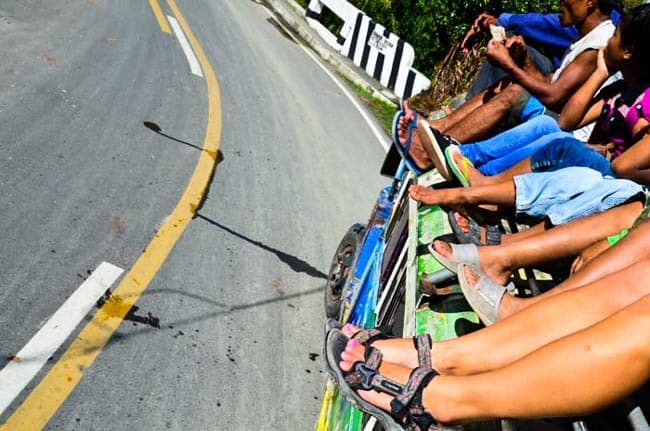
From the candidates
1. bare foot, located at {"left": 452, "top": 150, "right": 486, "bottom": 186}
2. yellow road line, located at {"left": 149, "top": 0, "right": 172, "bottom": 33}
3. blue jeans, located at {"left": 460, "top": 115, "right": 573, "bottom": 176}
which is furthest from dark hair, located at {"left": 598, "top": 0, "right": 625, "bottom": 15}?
yellow road line, located at {"left": 149, "top": 0, "right": 172, "bottom": 33}

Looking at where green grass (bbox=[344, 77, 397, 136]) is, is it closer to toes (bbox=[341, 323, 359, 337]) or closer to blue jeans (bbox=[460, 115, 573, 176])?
blue jeans (bbox=[460, 115, 573, 176])

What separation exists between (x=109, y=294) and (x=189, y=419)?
121 cm

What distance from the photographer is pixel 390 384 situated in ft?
8.67

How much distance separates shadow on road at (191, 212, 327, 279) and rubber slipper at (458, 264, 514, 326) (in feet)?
10.0

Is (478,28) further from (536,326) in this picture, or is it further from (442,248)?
(536,326)

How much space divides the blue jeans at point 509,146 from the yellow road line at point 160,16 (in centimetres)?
789

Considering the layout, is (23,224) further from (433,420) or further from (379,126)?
(379,126)

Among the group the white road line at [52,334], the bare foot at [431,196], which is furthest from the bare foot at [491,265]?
the white road line at [52,334]

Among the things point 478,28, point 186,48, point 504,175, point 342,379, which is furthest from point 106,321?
point 186,48

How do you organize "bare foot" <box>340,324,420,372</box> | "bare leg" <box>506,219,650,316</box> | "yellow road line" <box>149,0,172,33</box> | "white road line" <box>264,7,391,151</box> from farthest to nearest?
"yellow road line" <box>149,0,172,33</box> < "white road line" <box>264,7,391,151</box> < "bare leg" <box>506,219,650,316</box> < "bare foot" <box>340,324,420,372</box>

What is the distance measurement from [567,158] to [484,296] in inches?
56.3

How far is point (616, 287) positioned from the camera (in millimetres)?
2639

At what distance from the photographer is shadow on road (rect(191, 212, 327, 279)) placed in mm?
6062

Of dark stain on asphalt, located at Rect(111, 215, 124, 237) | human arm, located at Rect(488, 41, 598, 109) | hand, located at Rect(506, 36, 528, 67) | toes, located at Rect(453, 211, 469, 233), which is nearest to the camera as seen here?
toes, located at Rect(453, 211, 469, 233)
